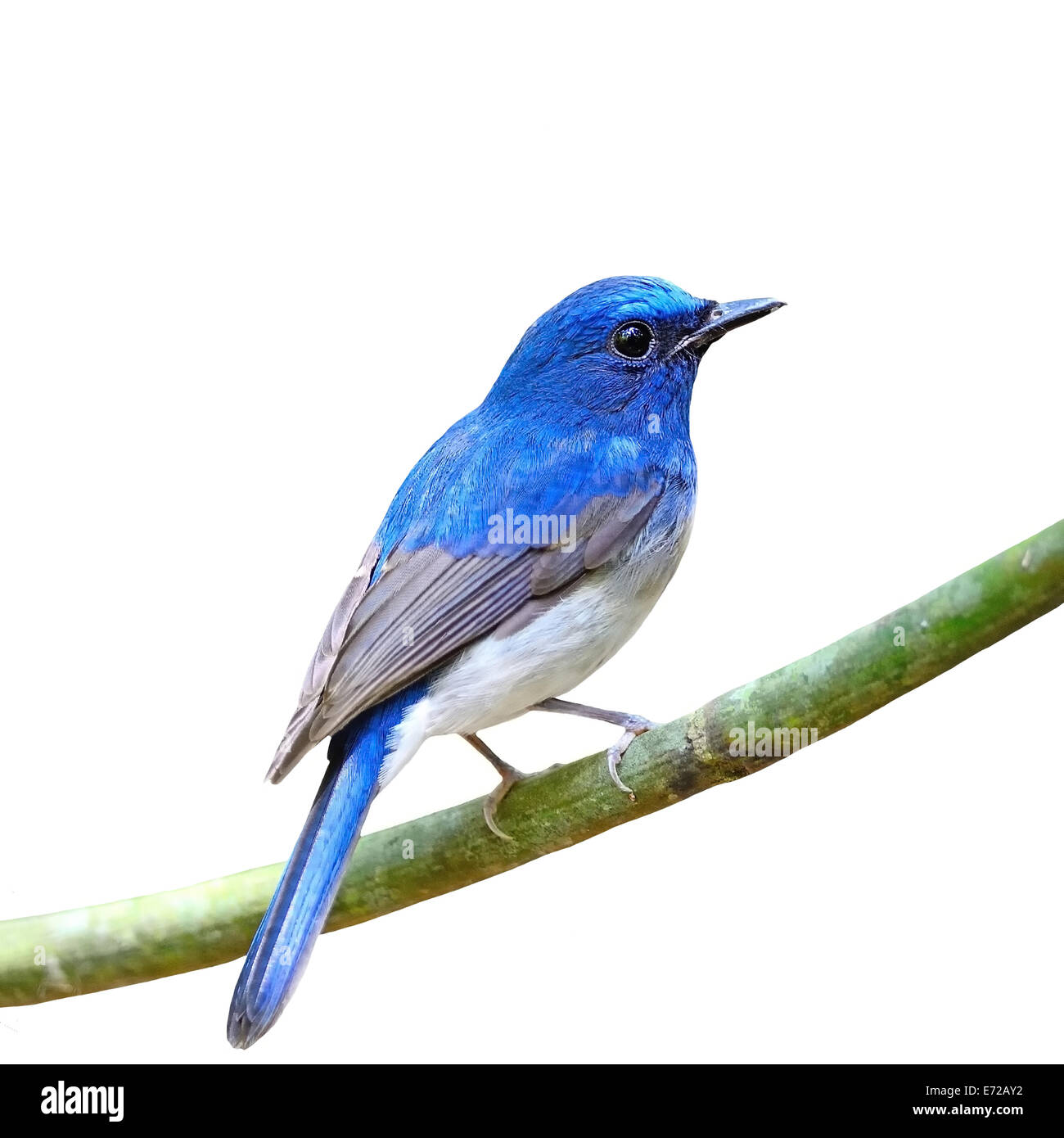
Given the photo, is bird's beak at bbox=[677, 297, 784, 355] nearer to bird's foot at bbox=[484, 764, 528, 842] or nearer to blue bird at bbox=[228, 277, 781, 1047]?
blue bird at bbox=[228, 277, 781, 1047]

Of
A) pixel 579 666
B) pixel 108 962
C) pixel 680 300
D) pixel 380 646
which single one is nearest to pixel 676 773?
pixel 579 666

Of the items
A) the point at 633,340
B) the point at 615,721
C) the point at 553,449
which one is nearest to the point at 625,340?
the point at 633,340

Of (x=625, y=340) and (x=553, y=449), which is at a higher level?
(x=625, y=340)

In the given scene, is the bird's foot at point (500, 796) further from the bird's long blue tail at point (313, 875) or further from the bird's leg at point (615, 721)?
the bird's long blue tail at point (313, 875)

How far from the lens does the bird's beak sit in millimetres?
3795

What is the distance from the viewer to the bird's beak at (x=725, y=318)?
3.79 m

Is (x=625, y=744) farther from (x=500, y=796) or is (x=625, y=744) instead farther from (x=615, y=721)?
(x=500, y=796)

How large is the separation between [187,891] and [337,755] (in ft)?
1.97

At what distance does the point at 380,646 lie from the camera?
3.53 metres

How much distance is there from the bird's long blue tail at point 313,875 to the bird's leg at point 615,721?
45 cm

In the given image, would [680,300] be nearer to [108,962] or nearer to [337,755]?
[337,755]

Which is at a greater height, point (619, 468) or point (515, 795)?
point (619, 468)

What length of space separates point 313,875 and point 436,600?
0.78 m

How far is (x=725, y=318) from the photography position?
3826 mm
